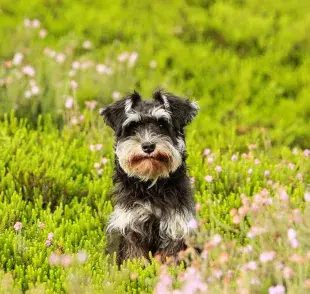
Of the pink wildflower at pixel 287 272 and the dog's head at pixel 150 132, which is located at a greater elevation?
the dog's head at pixel 150 132

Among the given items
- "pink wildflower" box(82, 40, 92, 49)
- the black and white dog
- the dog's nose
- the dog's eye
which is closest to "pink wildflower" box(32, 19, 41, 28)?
"pink wildflower" box(82, 40, 92, 49)

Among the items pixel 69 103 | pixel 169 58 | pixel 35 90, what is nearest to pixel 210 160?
pixel 69 103

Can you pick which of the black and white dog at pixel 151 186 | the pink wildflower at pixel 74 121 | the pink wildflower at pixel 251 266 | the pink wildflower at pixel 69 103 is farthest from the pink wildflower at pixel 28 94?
the pink wildflower at pixel 251 266

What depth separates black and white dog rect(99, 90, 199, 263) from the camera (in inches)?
230

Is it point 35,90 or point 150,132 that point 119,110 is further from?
point 35,90

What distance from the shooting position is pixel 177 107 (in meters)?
6.21

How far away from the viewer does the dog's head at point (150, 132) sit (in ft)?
18.8

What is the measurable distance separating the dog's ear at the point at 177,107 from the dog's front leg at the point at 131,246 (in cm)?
109

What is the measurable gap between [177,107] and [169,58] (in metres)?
6.07

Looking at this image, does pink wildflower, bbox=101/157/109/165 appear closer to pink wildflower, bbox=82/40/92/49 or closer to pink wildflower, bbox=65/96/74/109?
pink wildflower, bbox=65/96/74/109

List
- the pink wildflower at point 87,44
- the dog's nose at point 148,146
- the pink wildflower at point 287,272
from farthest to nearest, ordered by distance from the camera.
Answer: the pink wildflower at point 87,44 < the dog's nose at point 148,146 < the pink wildflower at point 287,272

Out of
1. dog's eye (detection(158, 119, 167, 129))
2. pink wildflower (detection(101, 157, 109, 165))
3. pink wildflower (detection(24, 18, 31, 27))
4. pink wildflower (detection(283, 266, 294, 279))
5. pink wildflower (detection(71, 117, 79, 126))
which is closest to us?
pink wildflower (detection(283, 266, 294, 279))

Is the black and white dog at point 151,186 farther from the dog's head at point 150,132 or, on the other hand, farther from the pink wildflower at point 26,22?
the pink wildflower at point 26,22

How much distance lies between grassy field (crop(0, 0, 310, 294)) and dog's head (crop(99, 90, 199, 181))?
1.67ft
